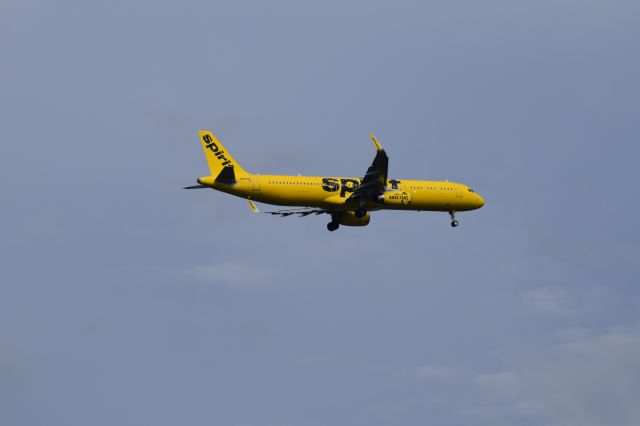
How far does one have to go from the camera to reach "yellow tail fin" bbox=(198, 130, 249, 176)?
281 feet

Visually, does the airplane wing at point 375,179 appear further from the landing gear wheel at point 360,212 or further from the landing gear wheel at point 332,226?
the landing gear wheel at point 332,226

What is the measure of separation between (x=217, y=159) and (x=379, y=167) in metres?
12.8

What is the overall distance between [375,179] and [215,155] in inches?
502

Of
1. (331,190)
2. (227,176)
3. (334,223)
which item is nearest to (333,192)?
(331,190)

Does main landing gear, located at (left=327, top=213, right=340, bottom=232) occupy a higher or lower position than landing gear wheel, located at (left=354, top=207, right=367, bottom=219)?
higher

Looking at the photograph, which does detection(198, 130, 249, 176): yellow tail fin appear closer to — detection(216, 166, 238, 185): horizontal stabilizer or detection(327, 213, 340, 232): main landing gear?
detection(216, 166, 238, 185): horizontal stabilizer

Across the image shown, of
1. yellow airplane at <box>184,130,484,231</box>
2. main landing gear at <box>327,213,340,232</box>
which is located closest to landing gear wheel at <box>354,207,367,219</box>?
yellow airplane at <box>184,130,484,231</box>

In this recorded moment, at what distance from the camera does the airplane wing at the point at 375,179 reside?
270ft

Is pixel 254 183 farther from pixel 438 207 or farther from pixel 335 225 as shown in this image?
pixel 438 207

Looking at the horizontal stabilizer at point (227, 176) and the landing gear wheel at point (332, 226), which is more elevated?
the landing gear wheel at point (332, 226)

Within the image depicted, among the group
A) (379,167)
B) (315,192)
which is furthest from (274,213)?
(379,167)

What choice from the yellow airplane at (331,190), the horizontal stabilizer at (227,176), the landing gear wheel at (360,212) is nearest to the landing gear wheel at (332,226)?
the yellow airplane at (331,190)

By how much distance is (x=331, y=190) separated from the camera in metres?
86.6

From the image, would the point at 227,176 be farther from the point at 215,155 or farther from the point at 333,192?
the point at 333,192
